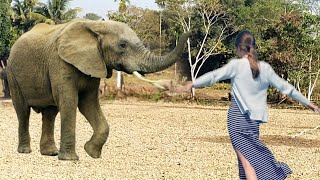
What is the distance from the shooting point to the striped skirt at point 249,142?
5.64m

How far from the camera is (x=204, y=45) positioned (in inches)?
1512

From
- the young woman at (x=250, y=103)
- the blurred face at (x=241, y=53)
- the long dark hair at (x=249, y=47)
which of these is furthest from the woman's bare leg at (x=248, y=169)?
the blurred face at (x=241, y=53)

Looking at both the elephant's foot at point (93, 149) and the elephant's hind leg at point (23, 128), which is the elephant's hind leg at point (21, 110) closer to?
the elephant's hind leg at point (23, 128)

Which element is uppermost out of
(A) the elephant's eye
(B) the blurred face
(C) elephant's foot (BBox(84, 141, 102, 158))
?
(B) the blurred face

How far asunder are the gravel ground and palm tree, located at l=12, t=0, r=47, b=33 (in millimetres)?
20147

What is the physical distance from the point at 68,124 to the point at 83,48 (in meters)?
0.97

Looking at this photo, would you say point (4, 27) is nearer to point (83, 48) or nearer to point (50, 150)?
point (50, 150)

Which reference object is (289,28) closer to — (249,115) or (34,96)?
(34,96)

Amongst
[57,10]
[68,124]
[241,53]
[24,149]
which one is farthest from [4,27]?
[241,53]

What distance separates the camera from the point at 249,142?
5645mm

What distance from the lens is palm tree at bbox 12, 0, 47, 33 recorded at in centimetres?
4047

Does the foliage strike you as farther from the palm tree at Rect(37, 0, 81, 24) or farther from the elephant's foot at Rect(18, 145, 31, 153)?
the elephant's foot at Rect(18, 145, 31, 153)

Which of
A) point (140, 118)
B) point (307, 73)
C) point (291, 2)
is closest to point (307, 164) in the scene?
point (140, 118)

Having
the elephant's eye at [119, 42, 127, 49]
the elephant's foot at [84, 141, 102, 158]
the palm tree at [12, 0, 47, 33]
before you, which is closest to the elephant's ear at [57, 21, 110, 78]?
the elephant's eye at [119, 42, 127, 49]
